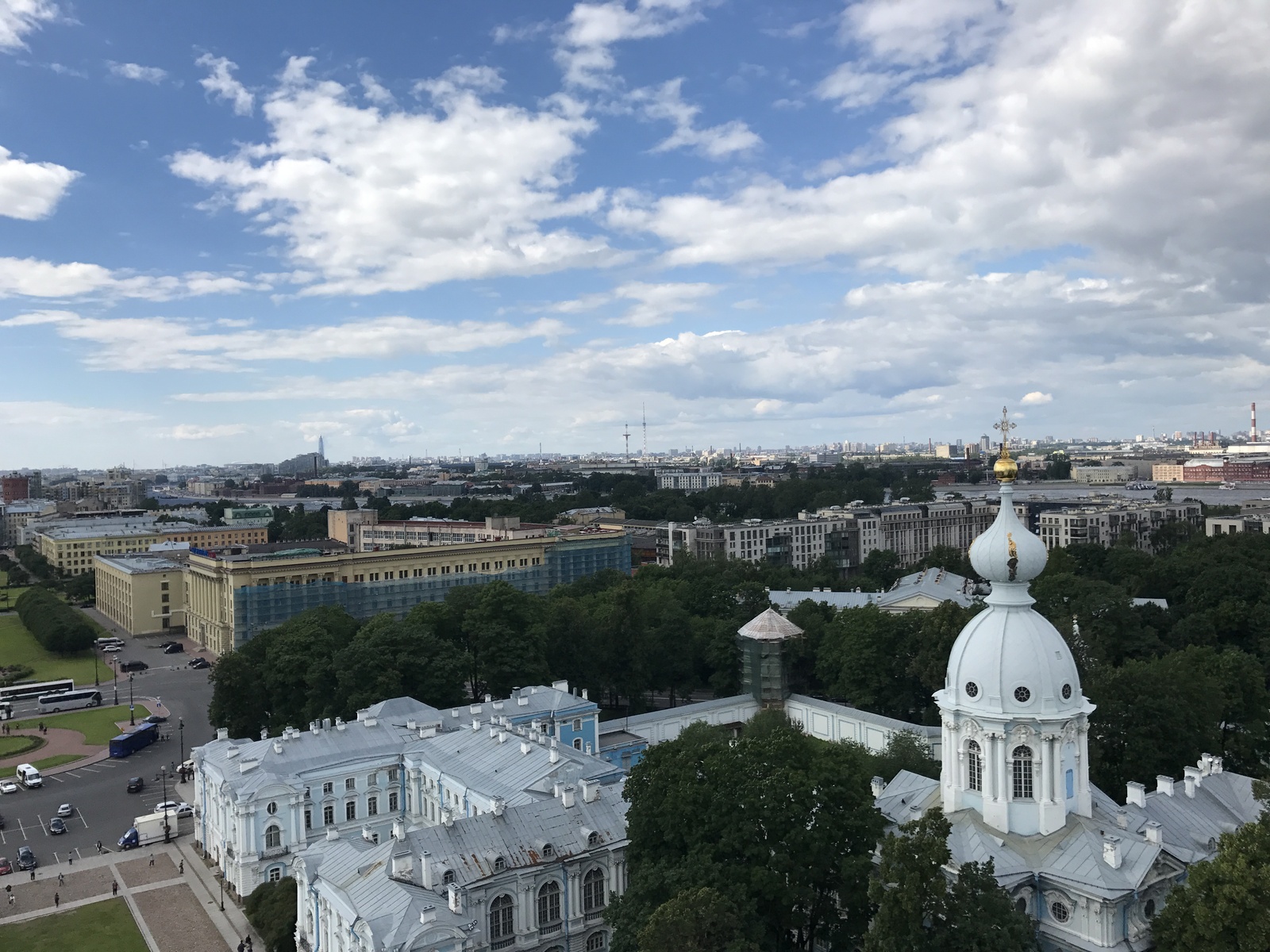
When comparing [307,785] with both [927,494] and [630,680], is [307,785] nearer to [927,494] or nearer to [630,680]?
[630,680]

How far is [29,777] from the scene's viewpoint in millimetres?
53219

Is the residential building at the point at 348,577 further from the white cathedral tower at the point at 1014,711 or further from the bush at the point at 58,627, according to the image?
the white cathedral tower at the point at 1014,711

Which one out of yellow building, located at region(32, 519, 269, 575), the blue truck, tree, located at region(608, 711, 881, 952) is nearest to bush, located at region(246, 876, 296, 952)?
tree, located at region(608, 711, 881, 952)

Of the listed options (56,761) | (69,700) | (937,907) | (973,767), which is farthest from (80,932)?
(69,700)

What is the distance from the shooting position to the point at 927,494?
179m

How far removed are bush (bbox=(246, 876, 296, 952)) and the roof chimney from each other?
25125 millimetres

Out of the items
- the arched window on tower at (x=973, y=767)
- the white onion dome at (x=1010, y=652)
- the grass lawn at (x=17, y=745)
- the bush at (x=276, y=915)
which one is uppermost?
the white onion dome at (x=1010, y=652)

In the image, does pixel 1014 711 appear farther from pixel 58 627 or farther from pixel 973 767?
pixel 58 627

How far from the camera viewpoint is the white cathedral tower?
24.7 meters

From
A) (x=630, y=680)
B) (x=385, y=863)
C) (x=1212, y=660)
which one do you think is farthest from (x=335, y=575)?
(x=1212, y=660)

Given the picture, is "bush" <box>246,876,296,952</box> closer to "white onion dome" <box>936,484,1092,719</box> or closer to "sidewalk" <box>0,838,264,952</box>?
"sidewalk" <box>0,838,264,952</box>

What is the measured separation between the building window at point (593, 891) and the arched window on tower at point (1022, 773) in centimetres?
1339

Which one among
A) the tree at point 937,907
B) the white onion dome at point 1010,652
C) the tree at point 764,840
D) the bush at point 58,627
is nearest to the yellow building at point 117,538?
the bush at point 58,627

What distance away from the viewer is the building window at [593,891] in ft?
102
